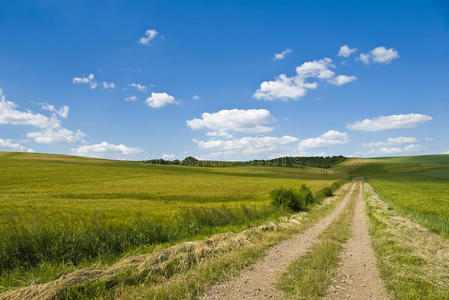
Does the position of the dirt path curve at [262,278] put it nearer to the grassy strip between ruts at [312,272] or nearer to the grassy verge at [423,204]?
the grassy strip between ruts at [312,272]

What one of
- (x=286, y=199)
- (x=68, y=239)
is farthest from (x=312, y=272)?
(x=286, y=199)

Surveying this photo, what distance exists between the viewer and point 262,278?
274 inches

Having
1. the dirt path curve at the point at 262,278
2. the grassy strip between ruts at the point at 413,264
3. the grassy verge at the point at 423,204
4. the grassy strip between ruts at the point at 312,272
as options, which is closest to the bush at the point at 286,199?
the grassy verge at the point at 423,204

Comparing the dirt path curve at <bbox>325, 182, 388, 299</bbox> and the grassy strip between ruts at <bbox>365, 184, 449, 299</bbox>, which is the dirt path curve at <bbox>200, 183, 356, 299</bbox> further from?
the grassy strip between ruts at <bbox>365, 184, 449, 299</bbox>

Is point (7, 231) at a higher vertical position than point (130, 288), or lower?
higher

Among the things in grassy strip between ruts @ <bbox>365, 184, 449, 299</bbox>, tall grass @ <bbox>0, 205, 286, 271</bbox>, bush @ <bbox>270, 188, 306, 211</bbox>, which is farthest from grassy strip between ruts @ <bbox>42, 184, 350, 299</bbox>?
bush @ <bbox>270, 188, 306, 211</bbox>

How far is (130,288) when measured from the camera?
20.3 ft

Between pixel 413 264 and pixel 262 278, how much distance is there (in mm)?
4963

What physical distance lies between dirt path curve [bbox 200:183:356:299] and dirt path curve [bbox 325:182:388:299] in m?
1.39

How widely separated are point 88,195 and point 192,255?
28.1m

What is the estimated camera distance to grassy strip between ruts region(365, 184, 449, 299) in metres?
6.14

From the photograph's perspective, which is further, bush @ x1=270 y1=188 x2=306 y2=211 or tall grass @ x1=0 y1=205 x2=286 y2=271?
bush @ x1=270 y1=188 x2=306 y2=211

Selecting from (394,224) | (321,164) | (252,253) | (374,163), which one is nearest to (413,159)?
(374,163)

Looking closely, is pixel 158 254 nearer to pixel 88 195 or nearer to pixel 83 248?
pixel 83 248
